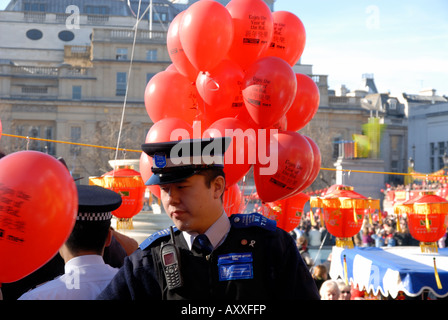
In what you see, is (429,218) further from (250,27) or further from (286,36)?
(250,27)

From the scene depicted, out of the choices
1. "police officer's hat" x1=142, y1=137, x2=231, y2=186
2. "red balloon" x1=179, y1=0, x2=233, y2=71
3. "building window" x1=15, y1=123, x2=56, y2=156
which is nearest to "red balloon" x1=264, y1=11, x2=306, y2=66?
"red balloon" x1=179, y1=0, x2=233, y2=71

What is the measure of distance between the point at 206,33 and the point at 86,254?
2391mm

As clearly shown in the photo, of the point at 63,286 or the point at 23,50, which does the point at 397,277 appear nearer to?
the point at 63,286

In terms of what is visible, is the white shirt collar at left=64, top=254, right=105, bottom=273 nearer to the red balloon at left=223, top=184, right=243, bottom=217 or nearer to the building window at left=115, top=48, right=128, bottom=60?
the red balloon at left=223, top=184, right=243, bottom=217

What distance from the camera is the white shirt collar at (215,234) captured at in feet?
9.16

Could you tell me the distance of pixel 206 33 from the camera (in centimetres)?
505

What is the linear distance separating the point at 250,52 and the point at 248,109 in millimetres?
557

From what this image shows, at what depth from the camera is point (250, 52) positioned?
544cm

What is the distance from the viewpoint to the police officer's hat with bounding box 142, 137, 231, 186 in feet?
9.26

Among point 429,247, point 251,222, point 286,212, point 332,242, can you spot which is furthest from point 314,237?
point 251,222

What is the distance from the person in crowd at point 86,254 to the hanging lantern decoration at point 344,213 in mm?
8808

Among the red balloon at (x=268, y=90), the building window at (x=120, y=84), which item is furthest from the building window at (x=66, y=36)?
the red balloon at (x=268, y=90)

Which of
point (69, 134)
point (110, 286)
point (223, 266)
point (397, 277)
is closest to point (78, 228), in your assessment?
point (110, 286)

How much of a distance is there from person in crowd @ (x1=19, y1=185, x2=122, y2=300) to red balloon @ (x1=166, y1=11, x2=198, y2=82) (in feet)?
7.60
